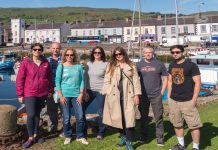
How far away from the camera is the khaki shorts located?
19.3ft

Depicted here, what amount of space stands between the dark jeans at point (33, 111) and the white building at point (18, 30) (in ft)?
346

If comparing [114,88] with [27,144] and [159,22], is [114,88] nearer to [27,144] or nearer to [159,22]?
[27,144]

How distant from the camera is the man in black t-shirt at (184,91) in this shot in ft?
18.9

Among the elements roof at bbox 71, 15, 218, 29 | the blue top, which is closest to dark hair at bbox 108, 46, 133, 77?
the blue top

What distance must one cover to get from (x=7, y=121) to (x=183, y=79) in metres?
3.59

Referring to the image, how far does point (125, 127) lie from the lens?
6.09 metres

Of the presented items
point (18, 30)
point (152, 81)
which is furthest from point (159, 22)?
point (152, 81)

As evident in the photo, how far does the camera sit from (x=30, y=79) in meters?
6.26

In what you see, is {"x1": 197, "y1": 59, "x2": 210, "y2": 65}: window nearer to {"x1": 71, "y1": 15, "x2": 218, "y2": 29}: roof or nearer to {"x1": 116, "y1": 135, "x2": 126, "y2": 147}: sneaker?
{"x1": 116, "y1": 135, "x2": 126, "y2": 147}: sneaker

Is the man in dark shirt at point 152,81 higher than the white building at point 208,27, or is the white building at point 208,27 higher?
the white building at point 208,27

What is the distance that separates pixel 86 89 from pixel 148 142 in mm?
1698

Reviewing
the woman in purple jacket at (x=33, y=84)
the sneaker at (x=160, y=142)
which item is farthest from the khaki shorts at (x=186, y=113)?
the woman in purple jacket at (x=33, y=84)

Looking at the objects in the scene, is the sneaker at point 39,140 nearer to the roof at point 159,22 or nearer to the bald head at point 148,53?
the bald head at point 148,53

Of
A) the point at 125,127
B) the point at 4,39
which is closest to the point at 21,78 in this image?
the point at 125,127
